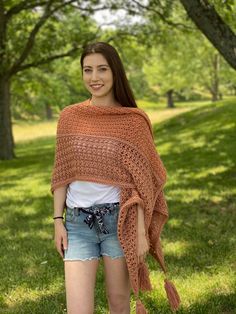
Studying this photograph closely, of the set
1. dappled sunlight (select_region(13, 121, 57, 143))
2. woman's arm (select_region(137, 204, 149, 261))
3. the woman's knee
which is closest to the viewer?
woman's arm (select_region(137, 204, 149, 261))

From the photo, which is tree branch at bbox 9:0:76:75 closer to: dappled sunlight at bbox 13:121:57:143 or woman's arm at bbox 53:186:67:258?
woman's arm at bbox 53:186:67:258

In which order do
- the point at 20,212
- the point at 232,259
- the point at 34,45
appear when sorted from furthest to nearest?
the point at 34,45 < the point at 20,212 < the point at 232,259

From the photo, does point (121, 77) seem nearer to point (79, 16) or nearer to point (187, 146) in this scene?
point (187, 146)

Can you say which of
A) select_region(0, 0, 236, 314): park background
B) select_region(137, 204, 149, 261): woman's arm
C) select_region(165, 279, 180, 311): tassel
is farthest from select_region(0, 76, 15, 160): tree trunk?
select_region(137, 204, 149, 261): woman's arm

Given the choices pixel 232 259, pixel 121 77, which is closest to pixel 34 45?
pixel 232 259

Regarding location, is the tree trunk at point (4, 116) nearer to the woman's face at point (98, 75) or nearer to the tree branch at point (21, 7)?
the tree branch at point (21, 7)

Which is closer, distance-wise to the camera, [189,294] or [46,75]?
[189,294]

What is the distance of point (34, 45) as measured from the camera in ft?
67.4

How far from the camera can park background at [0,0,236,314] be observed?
19.3 feet

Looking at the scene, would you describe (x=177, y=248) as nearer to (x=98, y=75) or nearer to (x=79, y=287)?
(x=79, y=287)

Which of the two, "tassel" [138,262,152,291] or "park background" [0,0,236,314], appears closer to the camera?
"tassel" [138,262,152,291]

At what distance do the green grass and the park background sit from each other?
0.6 inches

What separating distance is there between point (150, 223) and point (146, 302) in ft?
5.82

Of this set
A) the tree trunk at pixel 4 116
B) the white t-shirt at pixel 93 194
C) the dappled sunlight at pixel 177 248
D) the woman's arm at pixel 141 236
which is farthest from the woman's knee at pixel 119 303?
the tree trunk at pixel 4 116
